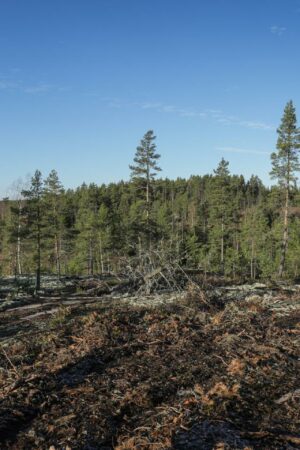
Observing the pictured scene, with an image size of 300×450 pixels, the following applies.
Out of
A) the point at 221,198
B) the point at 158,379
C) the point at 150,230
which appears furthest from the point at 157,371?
the point at 221,198

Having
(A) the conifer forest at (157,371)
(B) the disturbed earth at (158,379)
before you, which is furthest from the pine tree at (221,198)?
(B) the disturbed earth at (158,379)

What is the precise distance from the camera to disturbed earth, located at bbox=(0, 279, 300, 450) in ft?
15.5

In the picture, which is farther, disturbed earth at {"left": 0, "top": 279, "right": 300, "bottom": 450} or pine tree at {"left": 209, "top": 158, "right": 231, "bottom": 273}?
pine tree at {"left": 209, "top": 158, "right": 231, "bottom": 273}

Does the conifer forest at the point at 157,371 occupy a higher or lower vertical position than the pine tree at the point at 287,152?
lower

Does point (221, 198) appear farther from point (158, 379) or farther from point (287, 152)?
point (158, 379)

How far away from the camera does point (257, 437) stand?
174 inches

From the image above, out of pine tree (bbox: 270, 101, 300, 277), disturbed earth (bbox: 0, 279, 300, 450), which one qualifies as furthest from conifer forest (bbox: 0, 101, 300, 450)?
pine tree (bbox: 270, 101, 300, 277)

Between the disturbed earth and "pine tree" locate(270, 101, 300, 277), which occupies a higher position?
"pine tree" locate(270, 101, 300, 277)

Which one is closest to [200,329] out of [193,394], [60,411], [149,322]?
[149,322]

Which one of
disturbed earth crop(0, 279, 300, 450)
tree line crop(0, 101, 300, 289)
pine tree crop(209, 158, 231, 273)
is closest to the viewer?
disturbed earth crop(0, 279, 300, 450)

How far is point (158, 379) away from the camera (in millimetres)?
6434

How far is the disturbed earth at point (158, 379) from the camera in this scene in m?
4.72

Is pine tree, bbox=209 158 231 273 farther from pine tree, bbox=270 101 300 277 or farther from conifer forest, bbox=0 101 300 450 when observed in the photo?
conifer forest, bbox=0 101 300 450

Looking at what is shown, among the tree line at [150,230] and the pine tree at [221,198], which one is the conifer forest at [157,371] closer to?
the tree line at [150,230]
